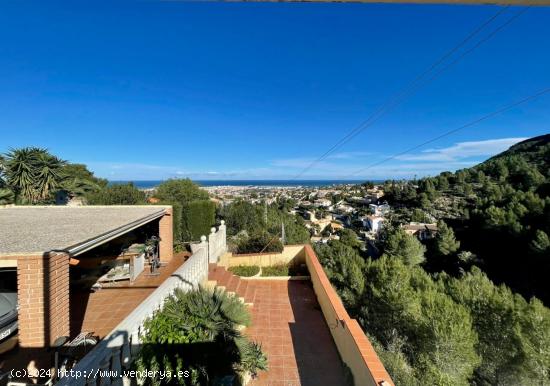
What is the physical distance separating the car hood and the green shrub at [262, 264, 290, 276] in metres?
5.38

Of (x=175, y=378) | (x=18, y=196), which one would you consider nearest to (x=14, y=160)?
(x=18, y=196)

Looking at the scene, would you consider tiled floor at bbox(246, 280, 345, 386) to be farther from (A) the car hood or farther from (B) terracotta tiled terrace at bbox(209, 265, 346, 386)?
(A) the car hood

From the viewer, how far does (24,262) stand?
101 inches

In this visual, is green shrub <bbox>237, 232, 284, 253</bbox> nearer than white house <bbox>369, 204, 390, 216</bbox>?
Yes

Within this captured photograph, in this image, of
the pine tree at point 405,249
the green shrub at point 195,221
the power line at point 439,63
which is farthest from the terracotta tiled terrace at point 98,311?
the pine tree at point 405,249

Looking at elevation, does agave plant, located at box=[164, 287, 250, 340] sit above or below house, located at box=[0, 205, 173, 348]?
below

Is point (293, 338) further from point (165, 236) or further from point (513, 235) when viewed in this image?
point (513, 235)

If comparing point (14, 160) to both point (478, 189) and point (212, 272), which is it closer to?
point (212, 272)

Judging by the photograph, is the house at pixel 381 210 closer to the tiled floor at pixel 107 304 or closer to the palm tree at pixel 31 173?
the palm tree at pixel 31 173

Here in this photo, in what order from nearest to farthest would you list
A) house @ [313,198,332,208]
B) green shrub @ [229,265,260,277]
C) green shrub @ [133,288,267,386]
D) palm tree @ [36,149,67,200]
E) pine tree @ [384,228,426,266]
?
green shrub @ [133,288,267,386] → green shrub @ [229,265,260,277] → palm tree @ [36,149,67,200] → pine tree @ [384,228,426,266] → house @ [313,198,332,208]

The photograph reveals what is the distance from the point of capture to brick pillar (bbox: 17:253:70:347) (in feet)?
8.42

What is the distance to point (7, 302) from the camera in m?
3.03

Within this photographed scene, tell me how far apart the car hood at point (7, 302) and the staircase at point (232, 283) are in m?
3.32

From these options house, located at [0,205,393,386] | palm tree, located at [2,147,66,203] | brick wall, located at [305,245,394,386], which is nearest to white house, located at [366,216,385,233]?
house, located at [0,205,393,386]
